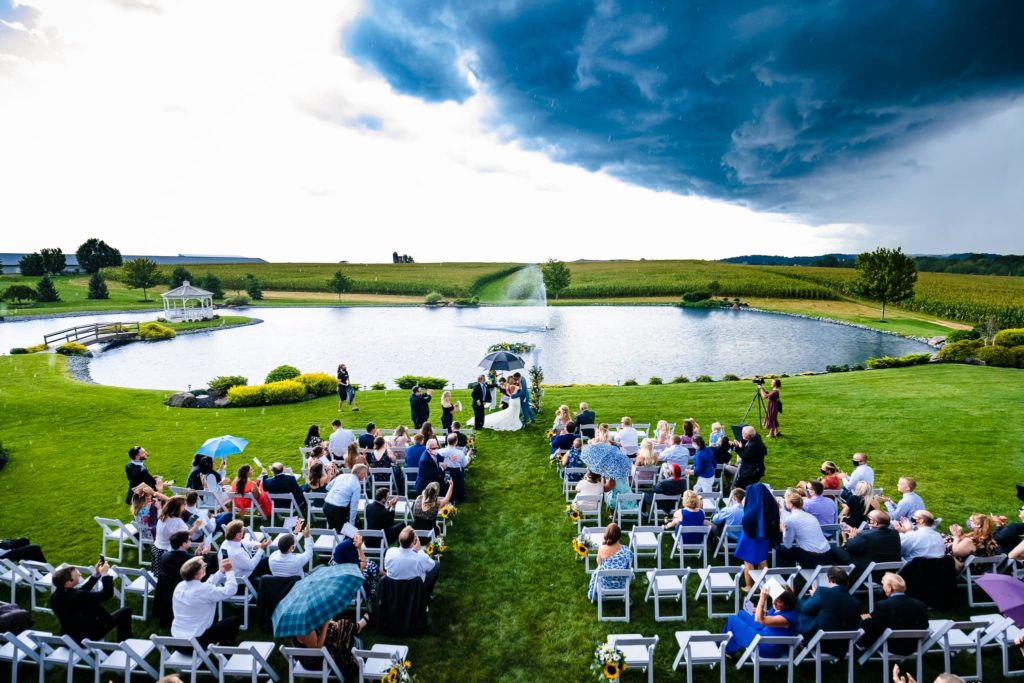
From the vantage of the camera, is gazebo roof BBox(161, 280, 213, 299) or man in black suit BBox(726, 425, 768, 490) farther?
gazebo roof BBox(161, 280, 213, 299)

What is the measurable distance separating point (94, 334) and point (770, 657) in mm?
60664

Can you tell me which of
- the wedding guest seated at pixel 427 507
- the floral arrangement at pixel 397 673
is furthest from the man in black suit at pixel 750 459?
the floral arrangement at pixel 397 673

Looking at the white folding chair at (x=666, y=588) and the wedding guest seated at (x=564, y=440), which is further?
the wedding guest seated at (x=564, y=440)

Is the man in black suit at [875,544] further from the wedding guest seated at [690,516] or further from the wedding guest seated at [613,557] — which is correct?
the wedding guest seated at [613,557]

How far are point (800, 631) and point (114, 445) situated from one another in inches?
776

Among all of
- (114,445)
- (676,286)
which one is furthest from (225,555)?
(676,286)

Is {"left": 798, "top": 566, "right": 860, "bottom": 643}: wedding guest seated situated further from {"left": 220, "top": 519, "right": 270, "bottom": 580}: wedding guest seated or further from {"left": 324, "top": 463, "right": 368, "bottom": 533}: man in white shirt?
{"left": 220, "top": 519, "right": 270, "bottom": 580}: wedding guest seated

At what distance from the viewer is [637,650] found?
6535 millimetres

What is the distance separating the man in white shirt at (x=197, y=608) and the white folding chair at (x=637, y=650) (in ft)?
16.6

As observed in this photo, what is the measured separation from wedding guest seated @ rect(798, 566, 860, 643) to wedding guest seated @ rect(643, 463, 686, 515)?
381cm

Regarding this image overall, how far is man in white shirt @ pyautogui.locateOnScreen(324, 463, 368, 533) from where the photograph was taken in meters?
9.24

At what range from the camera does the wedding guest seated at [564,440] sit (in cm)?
1368

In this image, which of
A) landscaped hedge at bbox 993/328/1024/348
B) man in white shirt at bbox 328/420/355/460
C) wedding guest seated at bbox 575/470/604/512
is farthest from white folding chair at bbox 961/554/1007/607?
landscaped hedge at bbox 993/328/1024/348

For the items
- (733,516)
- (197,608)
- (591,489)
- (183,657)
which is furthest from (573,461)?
(183,657)
